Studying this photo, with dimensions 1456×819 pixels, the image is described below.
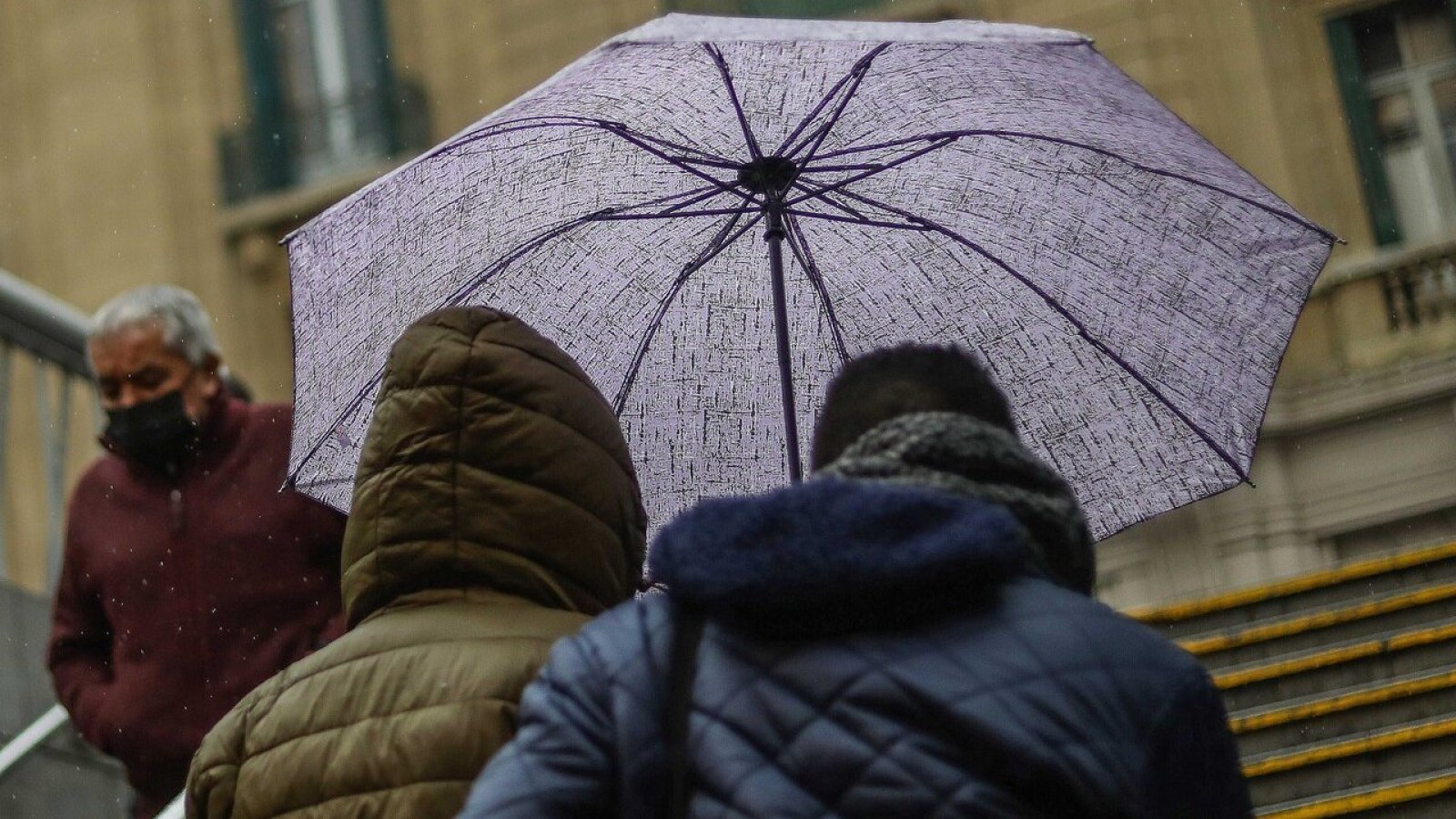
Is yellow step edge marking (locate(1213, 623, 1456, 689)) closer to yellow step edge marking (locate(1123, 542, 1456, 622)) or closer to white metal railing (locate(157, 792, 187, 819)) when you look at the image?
yellow step edge marking (locate(1123, 542, 1456, 622))

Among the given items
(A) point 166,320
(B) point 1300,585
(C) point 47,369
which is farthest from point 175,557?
(B) point 1300,585

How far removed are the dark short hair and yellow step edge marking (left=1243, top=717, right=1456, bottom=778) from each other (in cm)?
436

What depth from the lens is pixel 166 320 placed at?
516cm

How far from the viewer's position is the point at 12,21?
2139 centimetres

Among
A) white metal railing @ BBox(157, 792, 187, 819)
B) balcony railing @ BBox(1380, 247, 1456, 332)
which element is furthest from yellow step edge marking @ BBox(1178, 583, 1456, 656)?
balcony railing @ BBox(1380, 247, 1456, 332)

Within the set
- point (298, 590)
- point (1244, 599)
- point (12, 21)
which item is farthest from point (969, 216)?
point (12, 21)

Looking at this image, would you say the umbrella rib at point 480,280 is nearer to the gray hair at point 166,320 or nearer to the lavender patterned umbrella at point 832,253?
the lavender patterned umbrella at point 832,253

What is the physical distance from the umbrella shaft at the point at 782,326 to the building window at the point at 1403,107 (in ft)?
38.4

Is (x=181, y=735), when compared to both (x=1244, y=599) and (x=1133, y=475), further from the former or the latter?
(x=1244, y=599)

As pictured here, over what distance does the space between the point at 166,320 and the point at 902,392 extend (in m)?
3.19

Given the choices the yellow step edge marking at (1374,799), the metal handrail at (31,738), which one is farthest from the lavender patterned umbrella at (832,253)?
the metal handrail at (31,738)

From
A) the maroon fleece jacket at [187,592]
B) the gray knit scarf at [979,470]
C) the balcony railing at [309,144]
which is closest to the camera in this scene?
the gray knit scarf at [979,470]

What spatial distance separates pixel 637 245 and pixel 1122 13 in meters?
12.4

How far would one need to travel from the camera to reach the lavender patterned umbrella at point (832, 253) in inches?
162
